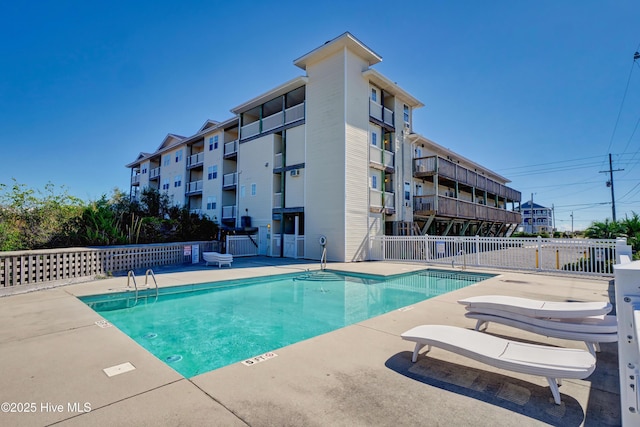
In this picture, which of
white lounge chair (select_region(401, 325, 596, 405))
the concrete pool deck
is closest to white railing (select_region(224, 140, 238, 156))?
the concrete pool deck

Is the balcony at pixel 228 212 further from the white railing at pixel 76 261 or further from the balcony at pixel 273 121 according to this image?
the white railing at pixel 76 261

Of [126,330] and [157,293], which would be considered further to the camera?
[157,293]

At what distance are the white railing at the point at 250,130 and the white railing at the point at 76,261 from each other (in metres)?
10.5

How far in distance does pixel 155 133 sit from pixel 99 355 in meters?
33.1

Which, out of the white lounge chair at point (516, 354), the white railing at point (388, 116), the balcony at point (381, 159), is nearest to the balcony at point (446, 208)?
the balcony at point (381, 159)

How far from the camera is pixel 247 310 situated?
291 inches

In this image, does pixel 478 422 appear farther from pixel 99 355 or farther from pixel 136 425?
pixel 99 355

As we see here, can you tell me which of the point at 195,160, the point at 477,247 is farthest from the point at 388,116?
the point at 195,160

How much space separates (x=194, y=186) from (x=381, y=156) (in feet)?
59.2

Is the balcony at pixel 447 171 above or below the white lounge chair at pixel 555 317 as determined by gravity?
above

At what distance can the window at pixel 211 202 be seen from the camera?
25.0 meters

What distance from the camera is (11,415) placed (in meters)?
2.54

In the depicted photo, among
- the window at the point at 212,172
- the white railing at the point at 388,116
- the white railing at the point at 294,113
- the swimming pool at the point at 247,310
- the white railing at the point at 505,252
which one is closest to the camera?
the swimming pool at the point at 247,310

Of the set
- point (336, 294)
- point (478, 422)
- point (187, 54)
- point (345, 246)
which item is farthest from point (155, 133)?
point (478, 422)
